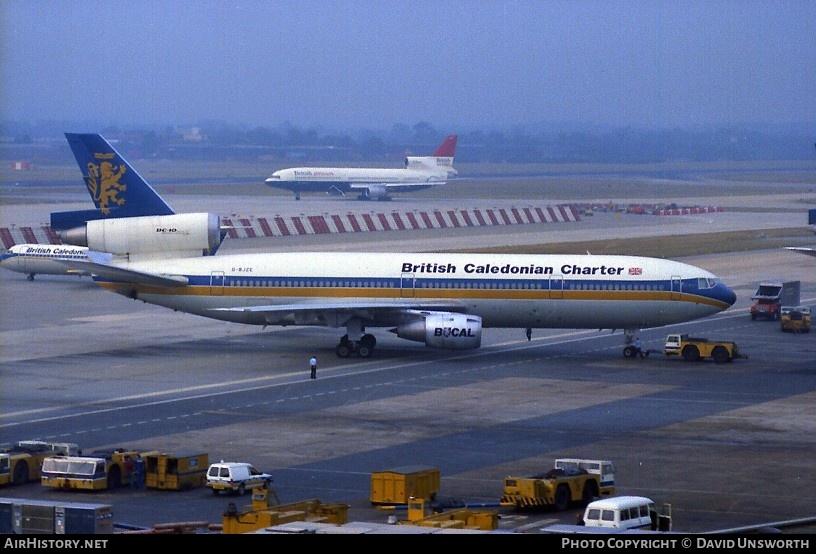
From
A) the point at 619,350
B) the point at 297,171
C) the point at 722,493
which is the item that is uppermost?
the point at 297,171

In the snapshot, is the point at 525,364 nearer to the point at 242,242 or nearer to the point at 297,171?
the point at 242,242

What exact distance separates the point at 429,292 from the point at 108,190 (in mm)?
17119

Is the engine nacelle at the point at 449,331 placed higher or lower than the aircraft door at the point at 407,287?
lower

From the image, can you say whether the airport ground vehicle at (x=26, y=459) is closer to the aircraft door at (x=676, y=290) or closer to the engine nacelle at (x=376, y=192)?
the aircraft door at (x=676, y=290)

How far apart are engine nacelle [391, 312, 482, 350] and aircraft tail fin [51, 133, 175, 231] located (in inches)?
584

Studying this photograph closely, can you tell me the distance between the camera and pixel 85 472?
36.9 meters

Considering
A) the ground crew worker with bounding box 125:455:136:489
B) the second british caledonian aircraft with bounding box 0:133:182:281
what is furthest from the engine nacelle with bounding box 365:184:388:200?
the ground crew worker with bounding box 125:455:136:489

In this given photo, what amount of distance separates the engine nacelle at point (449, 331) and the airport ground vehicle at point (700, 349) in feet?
31.1

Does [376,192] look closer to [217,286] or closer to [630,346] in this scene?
[217,286]

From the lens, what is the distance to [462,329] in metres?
59.2

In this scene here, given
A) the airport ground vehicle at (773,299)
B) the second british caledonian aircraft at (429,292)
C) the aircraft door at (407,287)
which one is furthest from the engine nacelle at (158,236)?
the airport ground vehicle at (773,299)

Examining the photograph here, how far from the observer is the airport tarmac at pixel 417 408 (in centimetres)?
3688

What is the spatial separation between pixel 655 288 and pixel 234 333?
21.8 metres
